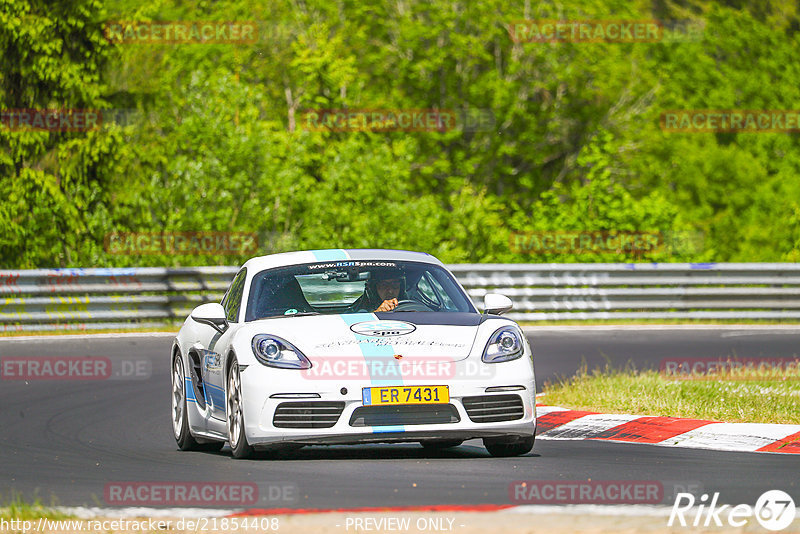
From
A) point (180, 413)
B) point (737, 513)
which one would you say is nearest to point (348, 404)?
point (180, 413)

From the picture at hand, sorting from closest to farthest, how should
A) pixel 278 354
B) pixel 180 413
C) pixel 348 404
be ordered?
pixel 348 404 → pixel 278 354 → pixel 180 413

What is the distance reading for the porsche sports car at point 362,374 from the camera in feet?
27.8

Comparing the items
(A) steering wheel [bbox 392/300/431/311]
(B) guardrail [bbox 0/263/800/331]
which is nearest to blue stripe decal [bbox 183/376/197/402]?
(A) steering wheel [bbox 392/300/431/311]

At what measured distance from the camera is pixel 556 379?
1480 centimetres

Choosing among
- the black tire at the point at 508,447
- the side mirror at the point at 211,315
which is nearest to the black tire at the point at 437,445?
the black tire at the point at 508,447

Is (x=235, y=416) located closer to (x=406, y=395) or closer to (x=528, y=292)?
(x=406, y=395)

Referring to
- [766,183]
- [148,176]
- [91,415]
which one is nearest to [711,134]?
[766,183]

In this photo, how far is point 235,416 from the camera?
29.2ft

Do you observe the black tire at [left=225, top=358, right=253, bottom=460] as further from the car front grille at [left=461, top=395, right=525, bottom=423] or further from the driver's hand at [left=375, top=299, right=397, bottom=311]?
the car front grille at [left=461, top=395, right=525, bottom=423]

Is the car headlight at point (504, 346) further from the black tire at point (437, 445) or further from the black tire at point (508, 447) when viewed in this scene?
the black tire at point (437, 445)

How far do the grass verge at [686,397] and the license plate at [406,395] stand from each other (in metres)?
3.18

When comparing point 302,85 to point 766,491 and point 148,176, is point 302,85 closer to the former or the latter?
point 148,176

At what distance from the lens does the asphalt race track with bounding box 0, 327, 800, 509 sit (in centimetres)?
730

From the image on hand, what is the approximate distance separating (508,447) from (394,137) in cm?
3243
